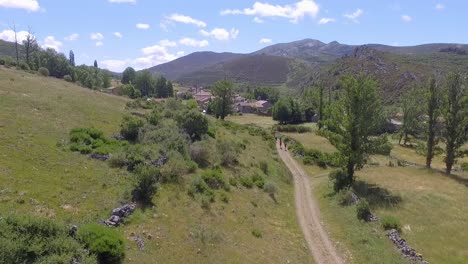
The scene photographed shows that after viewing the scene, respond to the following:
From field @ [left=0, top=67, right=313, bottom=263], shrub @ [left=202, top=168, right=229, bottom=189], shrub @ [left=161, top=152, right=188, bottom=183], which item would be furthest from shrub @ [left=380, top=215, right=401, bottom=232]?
shrub @ [left=161, top=152, right=188, bottom=183]

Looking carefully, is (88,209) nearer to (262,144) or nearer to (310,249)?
(310,249)

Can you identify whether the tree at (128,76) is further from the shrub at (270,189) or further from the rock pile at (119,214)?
the rock pile at (119,214)

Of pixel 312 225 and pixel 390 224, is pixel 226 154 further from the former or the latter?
pixel 390 224

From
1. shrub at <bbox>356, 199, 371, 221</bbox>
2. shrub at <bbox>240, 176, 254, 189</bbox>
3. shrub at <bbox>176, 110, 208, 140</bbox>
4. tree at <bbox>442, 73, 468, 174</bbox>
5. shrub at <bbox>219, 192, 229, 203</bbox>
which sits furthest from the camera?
tree at <bbox>442, 73, 468, 174</bbox>

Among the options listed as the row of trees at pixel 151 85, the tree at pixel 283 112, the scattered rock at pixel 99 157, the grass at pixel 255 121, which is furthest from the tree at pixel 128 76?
the scattered rock at pixel 99 157

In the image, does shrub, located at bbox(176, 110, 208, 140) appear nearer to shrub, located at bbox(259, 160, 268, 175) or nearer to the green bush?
shrub, located at bbox(259, 160, 268, 175)

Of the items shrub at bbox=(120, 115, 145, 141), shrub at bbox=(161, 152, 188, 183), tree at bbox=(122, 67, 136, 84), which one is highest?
tree at bbox=(122, 67, 136, 84)

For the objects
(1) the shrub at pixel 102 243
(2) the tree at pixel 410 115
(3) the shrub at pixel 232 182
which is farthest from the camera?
(2) the tree at pixel 410 115

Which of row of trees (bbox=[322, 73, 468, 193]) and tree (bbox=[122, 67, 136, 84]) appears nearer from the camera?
row of trees (bbox=[322, 73, 468, 193])
